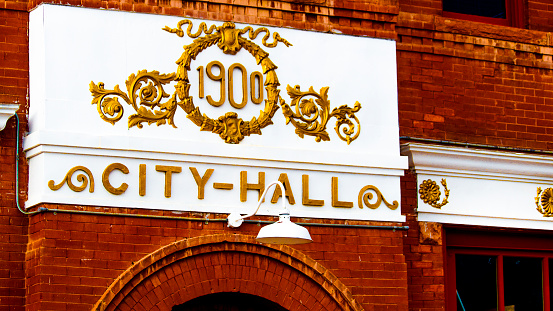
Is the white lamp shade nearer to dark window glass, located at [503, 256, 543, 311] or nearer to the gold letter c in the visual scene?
the gold letter c

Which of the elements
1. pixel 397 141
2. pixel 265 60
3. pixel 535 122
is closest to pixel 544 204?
pixel 535 122

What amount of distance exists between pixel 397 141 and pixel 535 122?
2.05m

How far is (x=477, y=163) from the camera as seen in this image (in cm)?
1189

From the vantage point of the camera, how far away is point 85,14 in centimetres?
1024

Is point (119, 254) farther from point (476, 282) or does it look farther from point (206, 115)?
point (476, 282)

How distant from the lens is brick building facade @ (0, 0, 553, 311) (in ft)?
32.1

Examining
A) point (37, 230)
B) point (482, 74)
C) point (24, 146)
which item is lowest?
point (37, 230)

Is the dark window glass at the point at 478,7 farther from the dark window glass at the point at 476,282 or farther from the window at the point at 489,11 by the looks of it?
the dark window glass at the point at 476,282

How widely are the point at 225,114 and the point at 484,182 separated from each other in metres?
3.12

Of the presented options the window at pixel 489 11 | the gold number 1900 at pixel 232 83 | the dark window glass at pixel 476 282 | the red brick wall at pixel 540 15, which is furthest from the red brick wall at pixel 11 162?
the red brick wall at pixel 540 15

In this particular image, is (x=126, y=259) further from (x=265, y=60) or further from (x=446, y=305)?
(x=446, y=305)

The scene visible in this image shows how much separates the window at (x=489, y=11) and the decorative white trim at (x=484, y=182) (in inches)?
66.7

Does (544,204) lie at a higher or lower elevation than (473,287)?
higher

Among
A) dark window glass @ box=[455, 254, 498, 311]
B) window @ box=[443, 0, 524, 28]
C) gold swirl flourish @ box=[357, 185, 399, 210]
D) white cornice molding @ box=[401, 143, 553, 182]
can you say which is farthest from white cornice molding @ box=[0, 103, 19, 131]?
window @ box=[443, 0, 524, 28]
